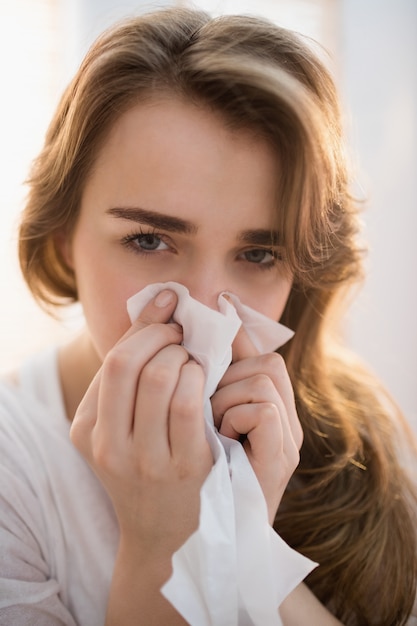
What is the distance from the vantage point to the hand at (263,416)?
78 centimetres

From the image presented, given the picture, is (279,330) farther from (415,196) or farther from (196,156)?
(415,196)

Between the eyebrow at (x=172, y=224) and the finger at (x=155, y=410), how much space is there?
18 cm

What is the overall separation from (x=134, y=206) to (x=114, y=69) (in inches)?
8.6

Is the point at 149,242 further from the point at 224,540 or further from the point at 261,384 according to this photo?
the point at 224,540

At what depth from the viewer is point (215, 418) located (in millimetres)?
828

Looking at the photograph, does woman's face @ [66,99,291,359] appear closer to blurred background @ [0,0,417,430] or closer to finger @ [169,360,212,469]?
finger @ [169,360,212,469]

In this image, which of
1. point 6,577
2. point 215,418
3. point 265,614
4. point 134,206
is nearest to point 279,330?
point 215,418

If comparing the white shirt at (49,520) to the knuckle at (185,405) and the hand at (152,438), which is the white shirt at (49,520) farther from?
the knuckle at (185,405)

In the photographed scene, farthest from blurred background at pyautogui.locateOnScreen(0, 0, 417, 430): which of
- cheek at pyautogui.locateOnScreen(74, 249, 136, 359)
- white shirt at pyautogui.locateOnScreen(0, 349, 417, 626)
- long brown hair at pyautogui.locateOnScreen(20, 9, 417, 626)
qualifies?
cheek at pyautogui.locateOnScreen(74, 249, 136, 359)

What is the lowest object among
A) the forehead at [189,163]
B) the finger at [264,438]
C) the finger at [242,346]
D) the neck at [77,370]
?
the neck at [77,370]

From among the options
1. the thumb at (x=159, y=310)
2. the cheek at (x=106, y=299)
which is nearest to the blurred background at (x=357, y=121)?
the cheek at (x=106, y=299)

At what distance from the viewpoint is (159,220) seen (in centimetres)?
80

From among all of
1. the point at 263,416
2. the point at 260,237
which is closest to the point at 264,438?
the point at 263,416

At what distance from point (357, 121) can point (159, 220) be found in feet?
6.75
